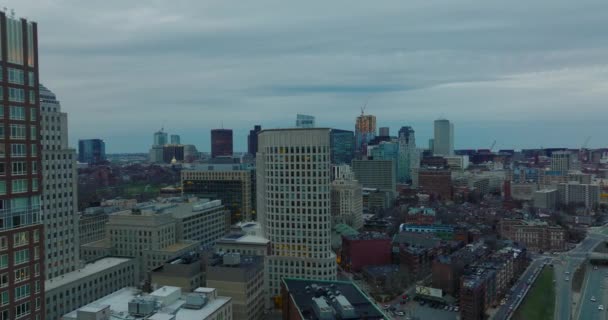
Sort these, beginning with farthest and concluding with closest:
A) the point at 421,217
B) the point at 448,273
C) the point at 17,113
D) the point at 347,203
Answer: the point at 347,203
the point at 421,217
the point at 448,273
the point at 17,113

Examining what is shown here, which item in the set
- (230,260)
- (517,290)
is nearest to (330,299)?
(230,260)

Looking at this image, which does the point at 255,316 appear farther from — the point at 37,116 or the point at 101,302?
the point at 37,116

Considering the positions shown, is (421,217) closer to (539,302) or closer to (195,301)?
(539,302)

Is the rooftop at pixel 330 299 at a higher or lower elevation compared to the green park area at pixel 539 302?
higher

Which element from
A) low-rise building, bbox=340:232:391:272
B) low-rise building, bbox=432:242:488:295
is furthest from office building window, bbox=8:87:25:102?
low-rise building, bbox=340:232:391:272

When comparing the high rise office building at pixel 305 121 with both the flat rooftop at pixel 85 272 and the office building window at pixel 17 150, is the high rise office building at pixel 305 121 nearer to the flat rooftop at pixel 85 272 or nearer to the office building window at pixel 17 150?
the flat rooftop at pixel 85 272

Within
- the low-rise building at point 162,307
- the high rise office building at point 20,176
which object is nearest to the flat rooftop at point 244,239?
the low-rise building at point 162,307

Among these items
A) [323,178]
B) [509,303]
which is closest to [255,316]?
[323,178]
